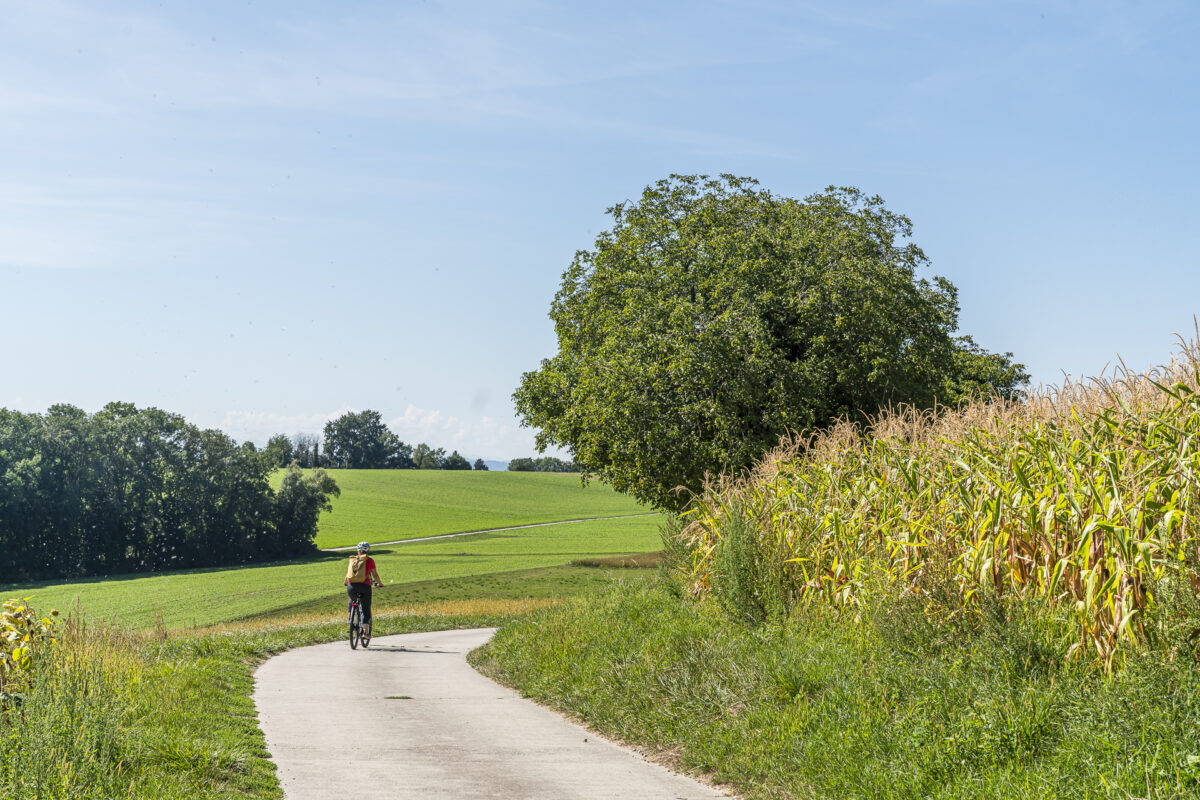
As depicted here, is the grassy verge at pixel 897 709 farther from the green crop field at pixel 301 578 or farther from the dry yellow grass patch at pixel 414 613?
the green crop field at pixel 301 578

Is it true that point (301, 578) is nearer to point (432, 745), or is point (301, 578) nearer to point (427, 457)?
point (432, 745)

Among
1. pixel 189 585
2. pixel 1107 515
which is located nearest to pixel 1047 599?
pixel 1107 515

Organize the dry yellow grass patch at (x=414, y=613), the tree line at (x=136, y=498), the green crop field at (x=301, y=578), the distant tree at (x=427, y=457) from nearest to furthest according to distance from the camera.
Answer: the dry yellow grass patch at (x=414, y=613), the green crop field at (x=301, y=578), the tree line at (x=136, y=498), the distant tree at (x=427, y=457)

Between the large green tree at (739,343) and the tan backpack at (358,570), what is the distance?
7811 mm

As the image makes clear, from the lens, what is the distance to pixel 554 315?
33688mm

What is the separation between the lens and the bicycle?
1909 cm

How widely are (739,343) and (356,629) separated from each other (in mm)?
11004

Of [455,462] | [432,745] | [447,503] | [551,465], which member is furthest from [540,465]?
[432,745]

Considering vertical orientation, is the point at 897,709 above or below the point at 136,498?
below

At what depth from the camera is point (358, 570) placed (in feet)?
63.0

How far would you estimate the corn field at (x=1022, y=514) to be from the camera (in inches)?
261

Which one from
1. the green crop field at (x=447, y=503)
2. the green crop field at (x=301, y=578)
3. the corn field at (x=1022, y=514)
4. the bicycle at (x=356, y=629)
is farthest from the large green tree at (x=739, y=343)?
the green crop field at (x=447, y=503)

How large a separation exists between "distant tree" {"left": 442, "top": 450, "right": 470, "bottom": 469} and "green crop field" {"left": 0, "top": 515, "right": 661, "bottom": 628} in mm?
76696

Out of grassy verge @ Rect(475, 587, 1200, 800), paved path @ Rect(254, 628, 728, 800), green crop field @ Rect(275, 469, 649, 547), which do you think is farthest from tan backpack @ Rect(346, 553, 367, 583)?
green crop field @ Rect(275, 469, 649, 547)
